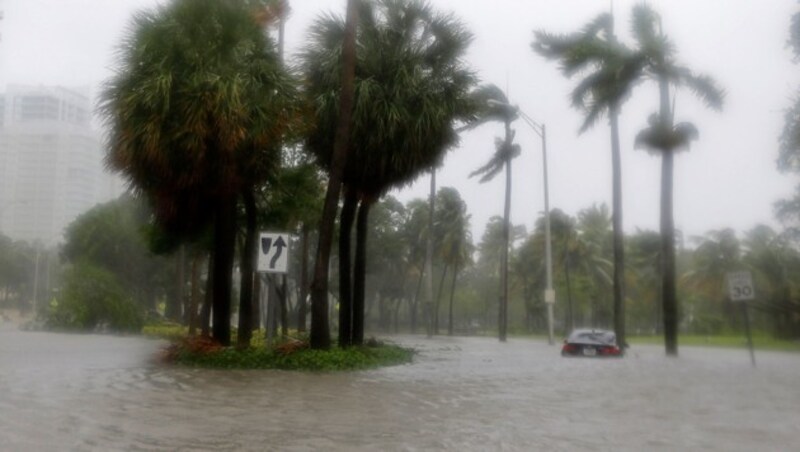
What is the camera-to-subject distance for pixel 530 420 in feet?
35.7

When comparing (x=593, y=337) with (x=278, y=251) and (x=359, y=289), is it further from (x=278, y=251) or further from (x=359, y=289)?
(x=278, y=251)

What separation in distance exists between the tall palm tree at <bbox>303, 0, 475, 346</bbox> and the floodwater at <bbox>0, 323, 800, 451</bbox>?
210 inches

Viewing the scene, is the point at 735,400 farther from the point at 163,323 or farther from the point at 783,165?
the point at 163,323

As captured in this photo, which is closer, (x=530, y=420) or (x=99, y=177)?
(x=530, y=420)

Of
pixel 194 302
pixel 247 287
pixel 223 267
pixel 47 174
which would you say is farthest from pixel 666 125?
pixel 47 174

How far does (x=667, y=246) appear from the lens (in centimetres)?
2788

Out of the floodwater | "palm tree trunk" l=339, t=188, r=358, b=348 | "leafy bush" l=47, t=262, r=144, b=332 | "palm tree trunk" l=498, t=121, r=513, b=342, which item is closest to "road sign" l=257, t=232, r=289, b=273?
the floodwater

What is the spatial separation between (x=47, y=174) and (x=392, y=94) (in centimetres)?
10687

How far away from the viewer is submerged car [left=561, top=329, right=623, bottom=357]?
2700 cm

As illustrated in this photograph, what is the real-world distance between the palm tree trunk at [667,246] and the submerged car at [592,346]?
63.6 inches

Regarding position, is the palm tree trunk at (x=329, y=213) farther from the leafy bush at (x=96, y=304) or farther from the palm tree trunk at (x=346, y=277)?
the leafy bush at (x=96, y=304)

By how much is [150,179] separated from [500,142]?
32.4m

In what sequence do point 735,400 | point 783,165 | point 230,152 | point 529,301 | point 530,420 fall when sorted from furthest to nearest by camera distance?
point 529,301, point 783,165, point 230,152, point 735,400, point 530,420

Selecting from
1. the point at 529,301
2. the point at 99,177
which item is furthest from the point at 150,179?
the point at 99,177
